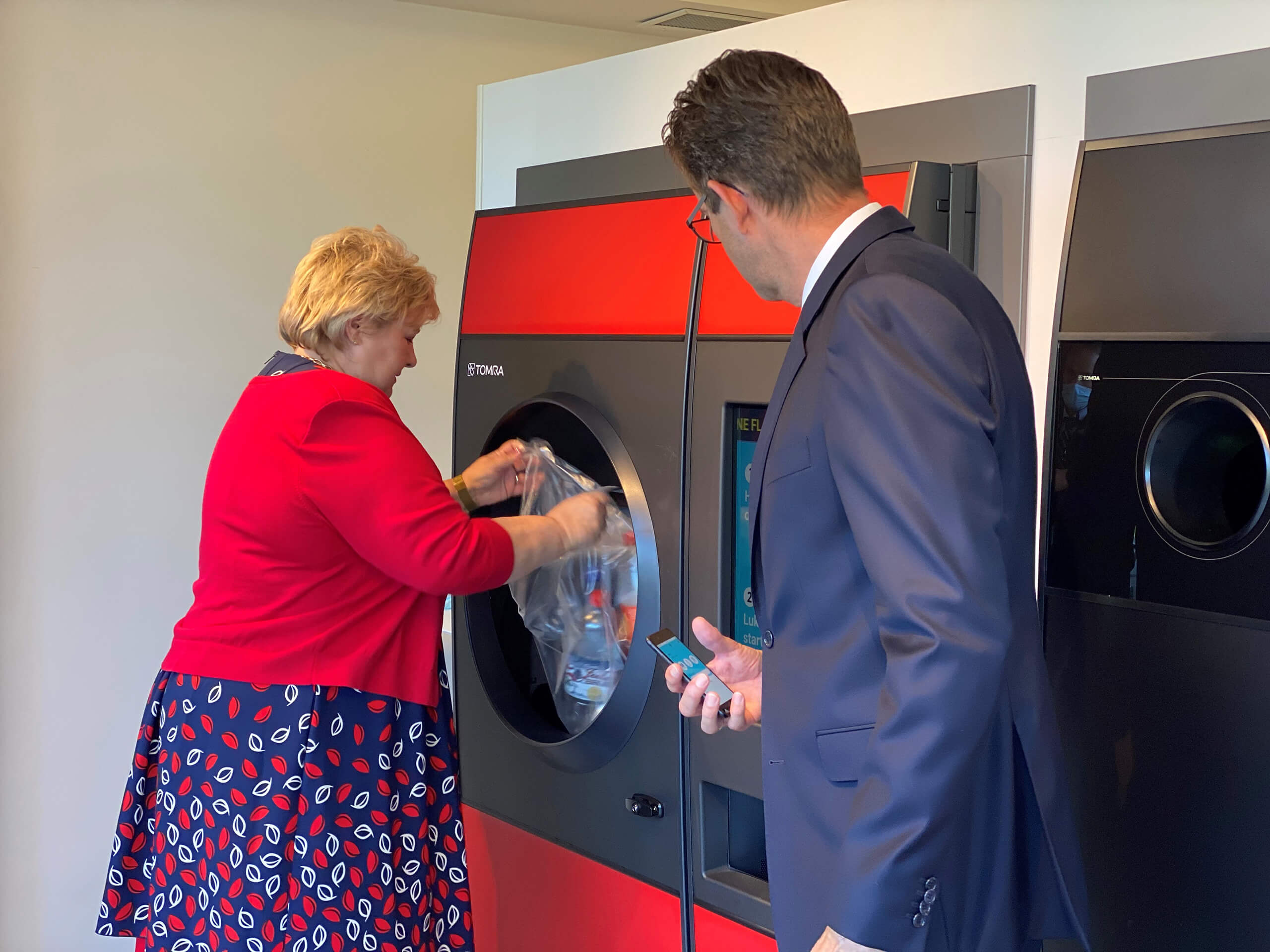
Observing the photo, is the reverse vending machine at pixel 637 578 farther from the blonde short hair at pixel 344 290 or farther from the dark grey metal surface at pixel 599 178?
the blonde short hair at pixel 344 290


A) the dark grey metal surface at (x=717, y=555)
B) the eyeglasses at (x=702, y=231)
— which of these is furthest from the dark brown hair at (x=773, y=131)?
the dark grey metal surface at (x=717, y=555)

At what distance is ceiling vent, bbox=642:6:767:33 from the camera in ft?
10.8

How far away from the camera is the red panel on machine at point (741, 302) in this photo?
152 cm

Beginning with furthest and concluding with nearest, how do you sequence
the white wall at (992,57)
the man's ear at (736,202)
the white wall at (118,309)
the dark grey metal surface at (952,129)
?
1. the white wall at (118,309)
2. the dark grey metal surface at (952,129)
3. the white wall at (992,57)
4. the man's ear at (736,202)

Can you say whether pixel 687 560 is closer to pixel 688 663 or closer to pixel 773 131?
pixel 688 663

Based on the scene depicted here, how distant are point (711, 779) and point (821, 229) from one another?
0.87 m

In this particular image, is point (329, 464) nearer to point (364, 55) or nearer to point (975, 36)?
point (975, 36)

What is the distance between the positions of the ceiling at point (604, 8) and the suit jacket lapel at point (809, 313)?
7.31ft

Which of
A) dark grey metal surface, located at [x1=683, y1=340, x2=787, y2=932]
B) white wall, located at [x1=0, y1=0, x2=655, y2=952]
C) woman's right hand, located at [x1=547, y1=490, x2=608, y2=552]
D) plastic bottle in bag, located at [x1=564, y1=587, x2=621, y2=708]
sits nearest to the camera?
dark grey metal surface, located at [x1=683, y1=340, x2=787, y2=932]

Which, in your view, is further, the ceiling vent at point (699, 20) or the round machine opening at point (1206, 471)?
the ceiling vent at point (699, 20)

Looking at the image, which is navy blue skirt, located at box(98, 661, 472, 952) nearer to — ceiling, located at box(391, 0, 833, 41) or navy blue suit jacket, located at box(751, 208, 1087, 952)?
navy blue suit jacket, located at box(751, 208, 1087, 952)

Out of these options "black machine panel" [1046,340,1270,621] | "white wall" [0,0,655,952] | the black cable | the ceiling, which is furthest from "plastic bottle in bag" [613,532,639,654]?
the ceiling

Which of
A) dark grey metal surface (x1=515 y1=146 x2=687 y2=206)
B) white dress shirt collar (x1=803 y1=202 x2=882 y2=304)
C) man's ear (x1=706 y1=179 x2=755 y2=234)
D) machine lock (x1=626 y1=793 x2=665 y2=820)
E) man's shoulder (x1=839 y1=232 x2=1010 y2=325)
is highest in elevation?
dark grey metal surface (x1=515 y1=146 x2=687 y2=206)

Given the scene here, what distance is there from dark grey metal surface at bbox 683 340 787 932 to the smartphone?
10.1 inches
